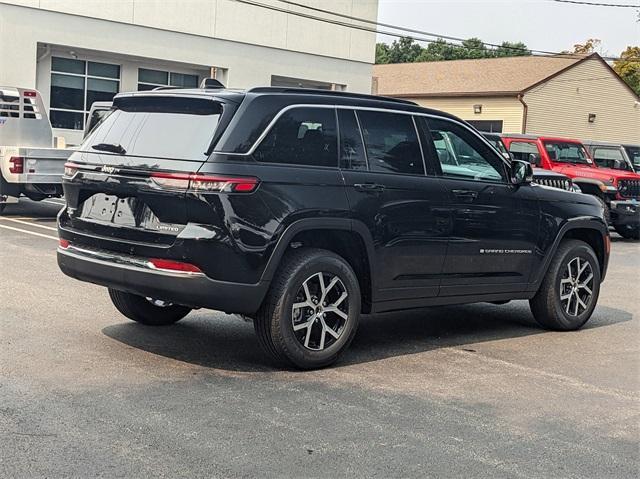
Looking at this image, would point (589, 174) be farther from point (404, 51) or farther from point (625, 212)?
point (404, 51)

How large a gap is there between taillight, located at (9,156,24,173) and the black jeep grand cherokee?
30.8 ft

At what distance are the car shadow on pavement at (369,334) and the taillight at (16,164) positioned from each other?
9.00 meters

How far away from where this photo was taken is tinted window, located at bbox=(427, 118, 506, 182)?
7.25 metres

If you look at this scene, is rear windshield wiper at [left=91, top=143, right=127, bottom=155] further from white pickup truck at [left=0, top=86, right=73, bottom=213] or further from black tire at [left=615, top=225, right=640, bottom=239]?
black tire at [left=615, top=225, right=640, bottom=239]

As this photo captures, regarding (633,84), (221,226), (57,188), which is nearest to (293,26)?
(57,188)

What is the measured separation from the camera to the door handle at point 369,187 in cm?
645

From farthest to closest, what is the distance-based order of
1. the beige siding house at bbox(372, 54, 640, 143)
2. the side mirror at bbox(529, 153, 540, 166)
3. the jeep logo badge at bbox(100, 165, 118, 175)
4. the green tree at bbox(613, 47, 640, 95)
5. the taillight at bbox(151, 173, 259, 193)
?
the green tree at bbox(613, 47, 640, 95), the beige siding house at bbox(372, 54, 640, 143), the side mirror at bbox(529, 153, 540, 166), the jeep logo badge at bbox(100, 165, 118, 175), the taillight at bbox(151, 173, 259, 193)

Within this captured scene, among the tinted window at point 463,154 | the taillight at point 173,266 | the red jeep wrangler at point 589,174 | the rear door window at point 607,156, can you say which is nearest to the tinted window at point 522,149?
the red jeep wrangler at point 589,174

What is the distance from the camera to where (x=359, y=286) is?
6633 mm

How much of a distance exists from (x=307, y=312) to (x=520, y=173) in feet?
8.49

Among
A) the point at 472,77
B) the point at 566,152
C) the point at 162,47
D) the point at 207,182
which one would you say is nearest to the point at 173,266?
the point at 207,182

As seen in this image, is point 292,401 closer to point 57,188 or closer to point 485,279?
point 485,279

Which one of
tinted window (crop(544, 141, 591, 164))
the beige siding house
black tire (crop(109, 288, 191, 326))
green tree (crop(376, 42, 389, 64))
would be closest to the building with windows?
the beige siding house

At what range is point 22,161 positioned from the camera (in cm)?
1584
